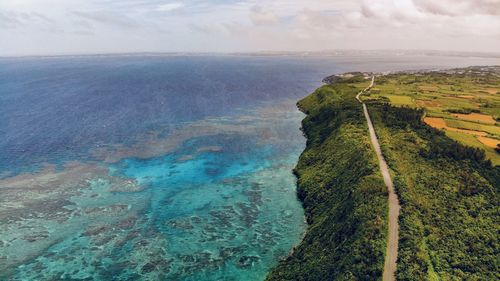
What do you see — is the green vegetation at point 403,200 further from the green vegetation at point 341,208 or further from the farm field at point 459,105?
the farm field at point 459,105

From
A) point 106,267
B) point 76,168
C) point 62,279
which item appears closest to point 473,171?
point 106,267

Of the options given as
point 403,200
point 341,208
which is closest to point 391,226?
point 403,200

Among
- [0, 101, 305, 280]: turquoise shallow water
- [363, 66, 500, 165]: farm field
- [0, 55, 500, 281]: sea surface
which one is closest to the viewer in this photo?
[0, 101, 305, 280]: turquoise shallow water

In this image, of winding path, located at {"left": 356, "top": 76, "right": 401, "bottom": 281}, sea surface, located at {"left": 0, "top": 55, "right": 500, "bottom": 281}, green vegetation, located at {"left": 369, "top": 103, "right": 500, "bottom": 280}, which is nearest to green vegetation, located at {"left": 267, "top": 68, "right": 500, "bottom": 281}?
green vegetation, located at {"left": 369, "top": 103, "right": 500, "bottom": 280}

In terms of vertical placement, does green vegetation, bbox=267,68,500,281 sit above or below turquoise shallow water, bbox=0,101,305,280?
above

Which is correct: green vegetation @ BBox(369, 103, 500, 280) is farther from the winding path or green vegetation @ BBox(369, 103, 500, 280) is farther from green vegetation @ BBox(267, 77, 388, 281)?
green vegetation @ BBox(267, 77, 388, 281)

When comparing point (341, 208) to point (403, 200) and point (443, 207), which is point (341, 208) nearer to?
point (403, 200)

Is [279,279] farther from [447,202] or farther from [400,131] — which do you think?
[400,131]

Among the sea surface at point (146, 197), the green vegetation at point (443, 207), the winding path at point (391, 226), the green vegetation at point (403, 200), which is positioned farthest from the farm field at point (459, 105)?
the sea surface at point (146, 197)
